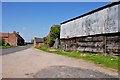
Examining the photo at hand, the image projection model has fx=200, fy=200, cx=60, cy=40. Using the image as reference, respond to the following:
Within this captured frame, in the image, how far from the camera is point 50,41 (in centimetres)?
5825

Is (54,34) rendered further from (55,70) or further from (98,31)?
(55,70)

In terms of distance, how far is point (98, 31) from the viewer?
22.4 m

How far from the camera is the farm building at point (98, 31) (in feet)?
63.5

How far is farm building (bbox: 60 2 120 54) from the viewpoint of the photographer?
19.4 meters

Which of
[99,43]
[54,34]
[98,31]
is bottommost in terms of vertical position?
[99,43]

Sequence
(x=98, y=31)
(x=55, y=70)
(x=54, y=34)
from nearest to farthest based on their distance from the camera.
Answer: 1. (x=55, y=70)
2. (x=98, y=31)
3. (x=54, y=34)

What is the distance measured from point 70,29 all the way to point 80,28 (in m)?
4.56

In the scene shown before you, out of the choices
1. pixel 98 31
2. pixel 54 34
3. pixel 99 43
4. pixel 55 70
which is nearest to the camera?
pixel 55 70

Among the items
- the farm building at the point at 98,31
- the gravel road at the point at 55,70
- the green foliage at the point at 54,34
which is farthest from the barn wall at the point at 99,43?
the green foliage at the point at 54,34

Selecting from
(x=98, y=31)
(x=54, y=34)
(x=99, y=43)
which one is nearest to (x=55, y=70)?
(x=99, y=43)

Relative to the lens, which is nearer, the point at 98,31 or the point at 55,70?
the point at 55,70

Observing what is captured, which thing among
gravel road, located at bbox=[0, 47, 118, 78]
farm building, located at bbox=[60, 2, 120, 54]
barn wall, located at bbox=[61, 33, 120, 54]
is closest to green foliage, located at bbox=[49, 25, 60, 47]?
farm building, located at bbox=[60, 2, 120, 54]

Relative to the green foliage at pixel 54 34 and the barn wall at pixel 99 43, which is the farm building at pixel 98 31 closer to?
the barn wall at pixel 99 43

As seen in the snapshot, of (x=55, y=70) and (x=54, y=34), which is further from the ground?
(x=54, y=34)
